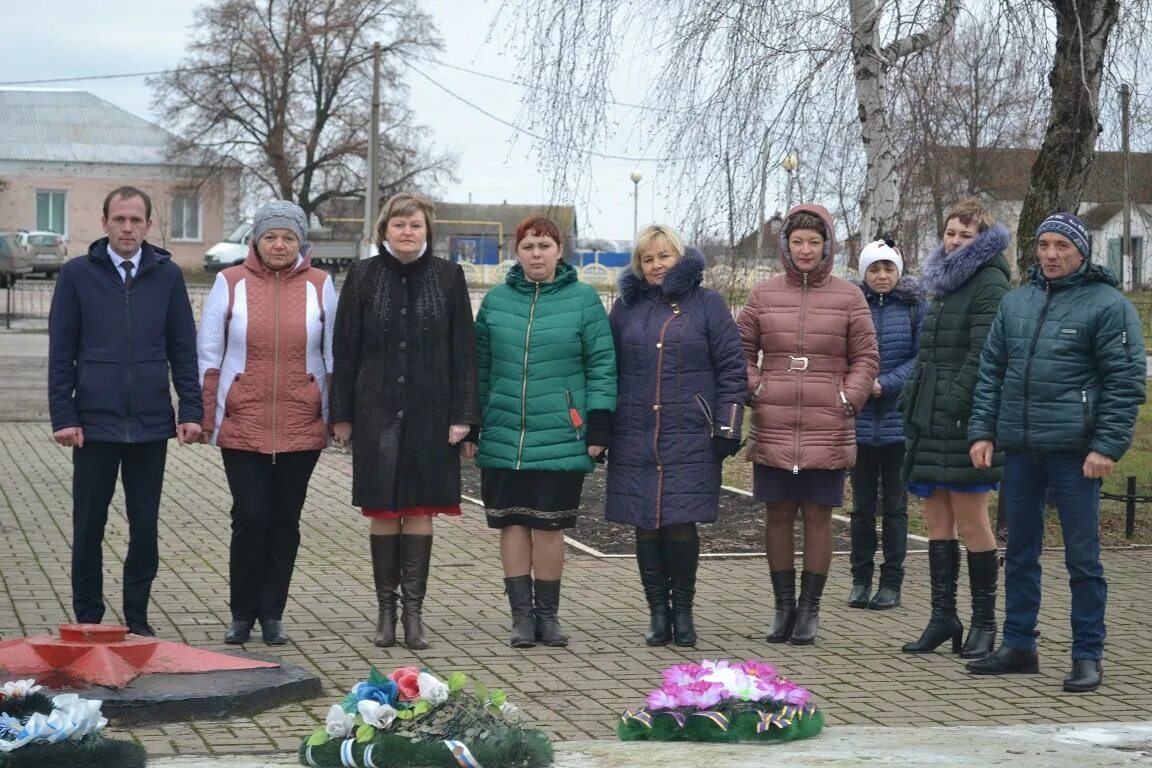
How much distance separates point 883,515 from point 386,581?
2.90m

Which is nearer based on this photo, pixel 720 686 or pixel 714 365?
pixel 720 686

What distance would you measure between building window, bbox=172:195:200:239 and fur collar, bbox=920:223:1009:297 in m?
61.8

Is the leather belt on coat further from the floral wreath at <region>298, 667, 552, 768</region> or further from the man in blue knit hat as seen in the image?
the floral wreath at <region>298, 667, 552, 768</region>

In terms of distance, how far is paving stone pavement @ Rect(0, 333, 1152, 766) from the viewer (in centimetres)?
672

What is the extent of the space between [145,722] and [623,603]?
3.55 meters

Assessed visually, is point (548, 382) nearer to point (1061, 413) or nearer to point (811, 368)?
point (811, 368)

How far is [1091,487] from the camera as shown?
24.0 ft

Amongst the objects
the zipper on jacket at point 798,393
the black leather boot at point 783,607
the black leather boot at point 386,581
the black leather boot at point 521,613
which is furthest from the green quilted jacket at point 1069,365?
the black leather boot at point 386,581

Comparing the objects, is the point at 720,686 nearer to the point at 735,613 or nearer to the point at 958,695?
the point at 958,695

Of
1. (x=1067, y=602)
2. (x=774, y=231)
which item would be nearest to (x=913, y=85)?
(x=774, y=231)

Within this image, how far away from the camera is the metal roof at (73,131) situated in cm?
6875

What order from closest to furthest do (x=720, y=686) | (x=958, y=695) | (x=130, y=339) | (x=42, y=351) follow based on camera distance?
1. (x=720, y=686)
2. (x=958, y=695)
3. (x=130, y=339)
4. (x=42, y=351)

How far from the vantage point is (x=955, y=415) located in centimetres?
785

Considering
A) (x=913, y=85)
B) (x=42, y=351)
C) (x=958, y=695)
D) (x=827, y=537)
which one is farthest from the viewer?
(x=42, y=351)
